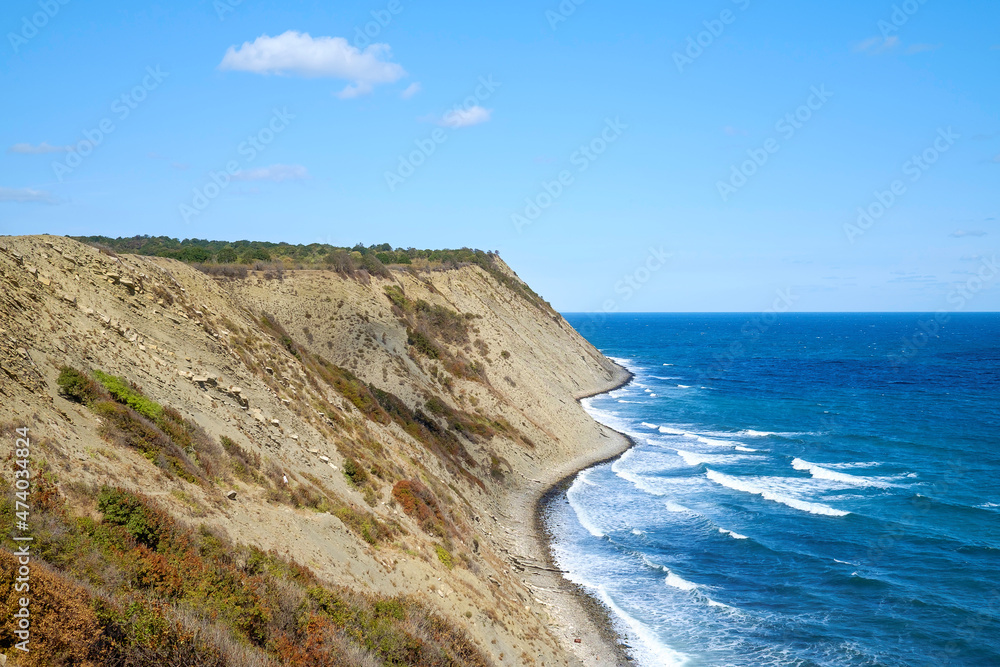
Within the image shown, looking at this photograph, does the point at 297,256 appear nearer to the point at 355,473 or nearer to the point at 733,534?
the point at 355,473

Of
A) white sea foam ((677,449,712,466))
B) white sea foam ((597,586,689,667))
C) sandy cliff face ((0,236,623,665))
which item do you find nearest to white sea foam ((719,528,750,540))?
white sea foam ((597,586,689,667))

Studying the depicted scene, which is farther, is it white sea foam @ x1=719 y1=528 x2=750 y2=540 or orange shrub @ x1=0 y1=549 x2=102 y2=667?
white sea foam @ x1=719 y1=528 x2=750 y2=540

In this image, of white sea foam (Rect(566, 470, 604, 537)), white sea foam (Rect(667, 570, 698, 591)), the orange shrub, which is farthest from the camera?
white sea foam (Rect(566, 470, 604, 537))

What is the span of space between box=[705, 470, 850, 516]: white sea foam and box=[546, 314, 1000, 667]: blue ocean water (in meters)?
0.13

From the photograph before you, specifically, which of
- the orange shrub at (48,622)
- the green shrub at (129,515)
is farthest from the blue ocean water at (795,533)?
the orange shrub at (48,622)

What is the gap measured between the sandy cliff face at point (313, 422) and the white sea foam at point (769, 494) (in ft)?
35.3

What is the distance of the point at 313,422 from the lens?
95.1 ft

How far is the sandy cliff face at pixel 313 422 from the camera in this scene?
18328mm

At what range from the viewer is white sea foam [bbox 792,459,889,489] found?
4475 cm

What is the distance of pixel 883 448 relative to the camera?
55.7 metres

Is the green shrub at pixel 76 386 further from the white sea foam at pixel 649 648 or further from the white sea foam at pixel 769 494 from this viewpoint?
the white sea foam at pixel 769 494

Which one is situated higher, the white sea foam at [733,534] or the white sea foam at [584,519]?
the white sea foam at [584,519]

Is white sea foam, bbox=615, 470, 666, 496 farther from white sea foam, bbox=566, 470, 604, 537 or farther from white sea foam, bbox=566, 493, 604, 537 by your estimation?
white sea foam, bbox=566, 493, 604, 537

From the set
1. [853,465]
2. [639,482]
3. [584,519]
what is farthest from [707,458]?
[584,519]
